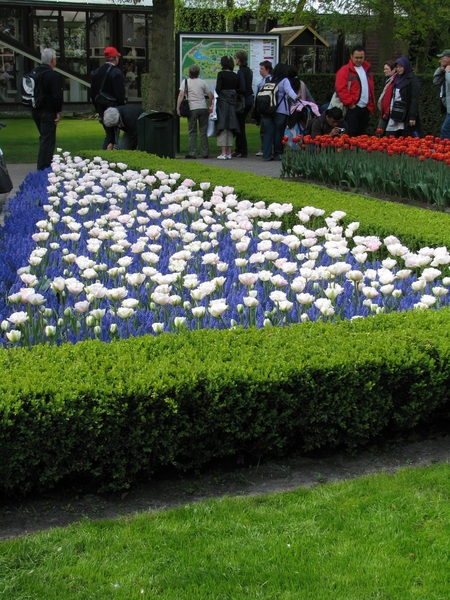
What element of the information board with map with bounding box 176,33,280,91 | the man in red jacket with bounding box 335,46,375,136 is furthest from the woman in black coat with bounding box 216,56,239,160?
the man in red jacket with bounding box 335,46,375,136

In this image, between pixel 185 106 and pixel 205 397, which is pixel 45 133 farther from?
pixel 205 397

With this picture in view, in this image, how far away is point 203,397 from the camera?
3775 millimetres

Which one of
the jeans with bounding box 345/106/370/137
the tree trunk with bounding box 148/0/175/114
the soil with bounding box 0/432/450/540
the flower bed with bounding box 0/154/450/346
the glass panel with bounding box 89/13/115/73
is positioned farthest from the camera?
the glass panel with bounding box 89/13/115/73

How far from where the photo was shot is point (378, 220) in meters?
7.66

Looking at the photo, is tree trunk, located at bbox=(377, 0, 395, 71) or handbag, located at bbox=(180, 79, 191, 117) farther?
tree trunk, located at bbox=(377, 0, 395, 71)

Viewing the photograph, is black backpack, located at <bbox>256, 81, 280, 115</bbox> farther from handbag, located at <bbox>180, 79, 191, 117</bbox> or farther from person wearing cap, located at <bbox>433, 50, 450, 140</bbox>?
person wearing cap, located at <bbox>433, 50, 450, 140</bbox>

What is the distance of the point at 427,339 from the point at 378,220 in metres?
3.52

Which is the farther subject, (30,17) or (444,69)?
(30,17)

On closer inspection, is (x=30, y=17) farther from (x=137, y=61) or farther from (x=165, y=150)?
(x=165, y=150)

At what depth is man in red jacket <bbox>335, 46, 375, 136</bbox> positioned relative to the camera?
14336mm

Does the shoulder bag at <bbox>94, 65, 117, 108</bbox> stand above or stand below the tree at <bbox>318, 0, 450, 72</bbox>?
below

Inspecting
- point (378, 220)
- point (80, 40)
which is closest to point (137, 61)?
point (80, 40)

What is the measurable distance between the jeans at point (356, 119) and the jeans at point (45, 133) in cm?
511

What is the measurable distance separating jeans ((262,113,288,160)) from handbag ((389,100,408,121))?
2.66 meters
